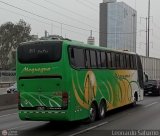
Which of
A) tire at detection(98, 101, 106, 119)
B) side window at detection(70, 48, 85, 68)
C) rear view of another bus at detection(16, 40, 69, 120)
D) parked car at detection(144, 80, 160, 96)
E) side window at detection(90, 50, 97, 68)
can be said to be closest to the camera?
rear view of another bus at detection(16, 40, 69, 120)

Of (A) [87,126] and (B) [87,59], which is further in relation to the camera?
(B) [87,59]

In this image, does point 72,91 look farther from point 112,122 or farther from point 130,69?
point 130,69

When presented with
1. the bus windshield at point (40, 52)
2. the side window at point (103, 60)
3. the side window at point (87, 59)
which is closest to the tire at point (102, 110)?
the side window at point (103, 60)

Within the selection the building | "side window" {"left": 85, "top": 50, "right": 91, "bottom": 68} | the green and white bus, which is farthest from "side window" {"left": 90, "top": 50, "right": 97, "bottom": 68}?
the building

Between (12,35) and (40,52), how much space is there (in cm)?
8683

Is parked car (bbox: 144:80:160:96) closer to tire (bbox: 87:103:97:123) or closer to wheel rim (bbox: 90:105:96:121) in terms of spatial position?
tire (bbox: 87:103:97:123)

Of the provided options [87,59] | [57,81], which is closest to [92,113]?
[87,59]

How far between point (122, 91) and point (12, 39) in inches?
3239

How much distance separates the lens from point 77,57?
54.0ft

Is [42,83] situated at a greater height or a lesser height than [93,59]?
lesser

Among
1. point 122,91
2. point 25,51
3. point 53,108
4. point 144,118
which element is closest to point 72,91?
point 53,108

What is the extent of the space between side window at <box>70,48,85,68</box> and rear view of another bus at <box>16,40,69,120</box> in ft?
1.80

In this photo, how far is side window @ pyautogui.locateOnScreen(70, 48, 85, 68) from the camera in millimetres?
16016

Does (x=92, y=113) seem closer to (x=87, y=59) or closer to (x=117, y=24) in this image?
(x=87, y=59)
